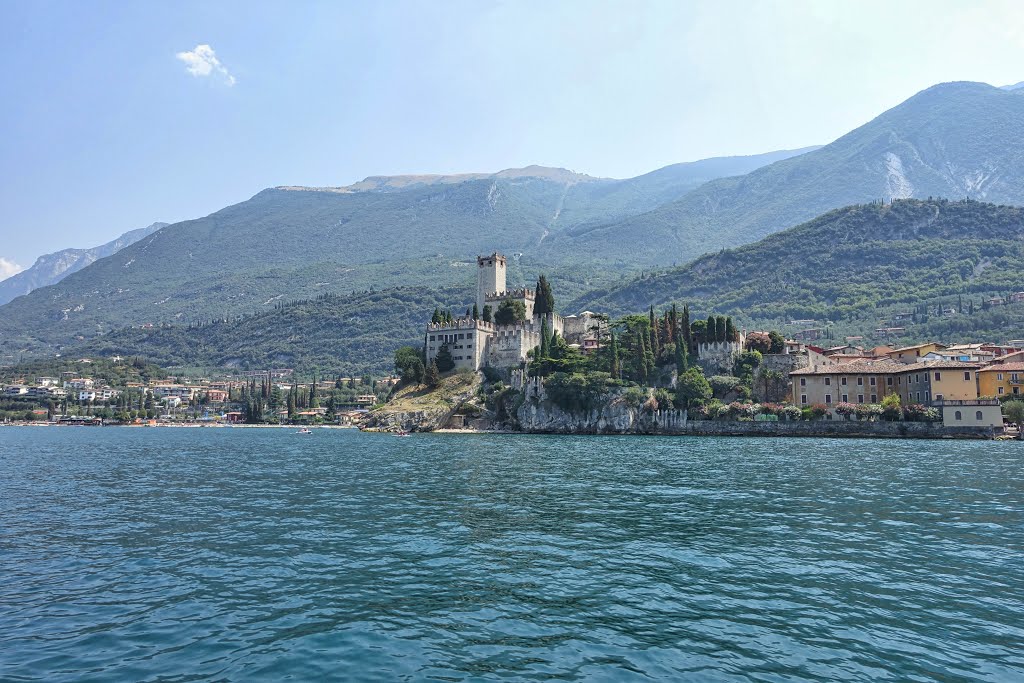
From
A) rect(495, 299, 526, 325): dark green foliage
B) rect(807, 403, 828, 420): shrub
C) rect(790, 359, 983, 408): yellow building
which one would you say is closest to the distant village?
rect(495, 299, 526, 325): dark green foliage

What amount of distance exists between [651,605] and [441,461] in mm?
32051

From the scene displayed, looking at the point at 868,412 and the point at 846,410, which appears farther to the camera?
the point at 846,410

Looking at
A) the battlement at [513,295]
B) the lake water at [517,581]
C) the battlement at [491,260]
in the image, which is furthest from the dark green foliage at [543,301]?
the lake water at [517,581]

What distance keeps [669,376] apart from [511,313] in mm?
26796

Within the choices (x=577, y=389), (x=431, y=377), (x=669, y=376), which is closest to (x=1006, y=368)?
(x=669, y=376)

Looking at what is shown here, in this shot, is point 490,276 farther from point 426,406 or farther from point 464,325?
point 426,406

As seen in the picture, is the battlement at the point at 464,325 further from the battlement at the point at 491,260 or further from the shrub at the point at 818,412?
the shrub at the point at 818,412

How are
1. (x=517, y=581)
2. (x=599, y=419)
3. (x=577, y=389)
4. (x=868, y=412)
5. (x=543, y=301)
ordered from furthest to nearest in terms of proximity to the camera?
(x=543, y=301)
(x=577, y=389)
(x=599, y=419)
(x=868, y=412)
(x=517, y=581)

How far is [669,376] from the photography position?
267 ft

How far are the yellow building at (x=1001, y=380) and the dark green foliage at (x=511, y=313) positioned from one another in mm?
53529

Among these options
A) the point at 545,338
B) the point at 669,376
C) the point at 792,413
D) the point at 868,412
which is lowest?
the point at 792,413

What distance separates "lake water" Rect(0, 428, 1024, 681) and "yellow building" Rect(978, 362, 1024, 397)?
43596 millimetres

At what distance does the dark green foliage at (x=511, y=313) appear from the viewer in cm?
9969

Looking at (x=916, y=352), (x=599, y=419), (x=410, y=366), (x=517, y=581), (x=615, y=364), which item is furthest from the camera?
(x=410, y=366)
